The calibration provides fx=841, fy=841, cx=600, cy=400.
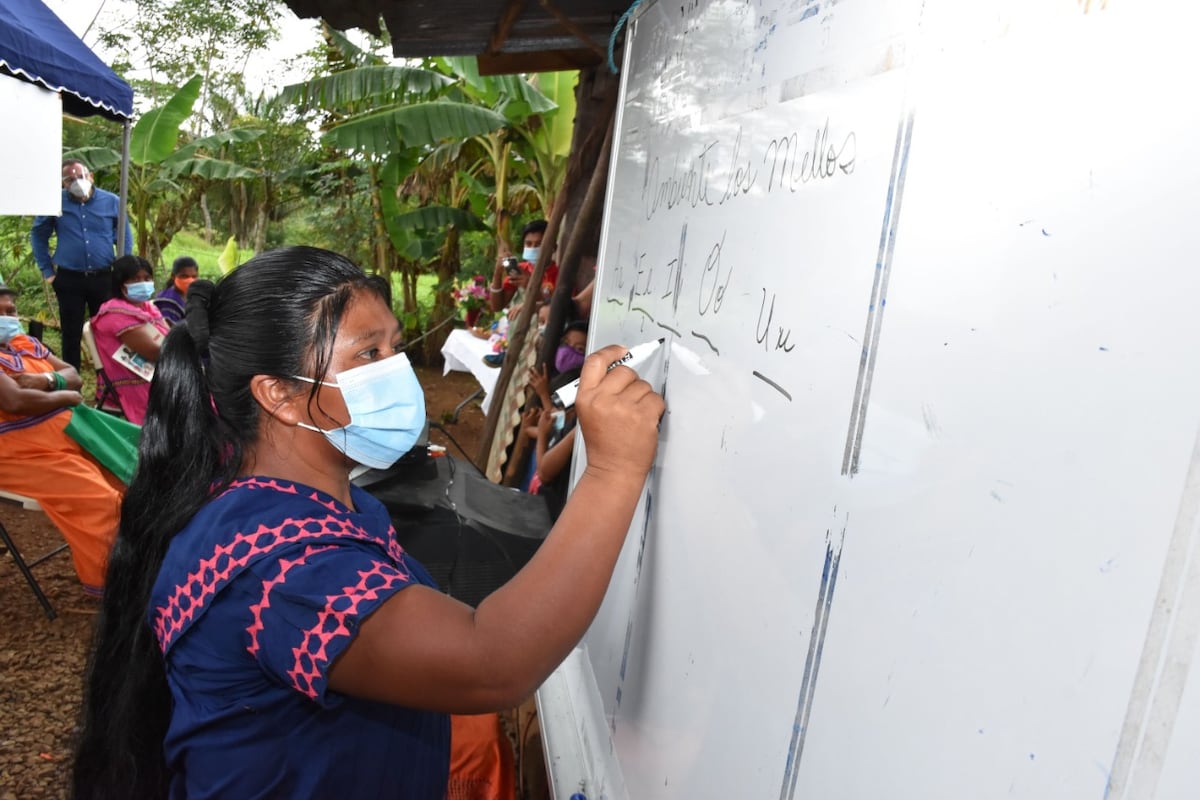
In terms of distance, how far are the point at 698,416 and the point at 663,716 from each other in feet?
1.39

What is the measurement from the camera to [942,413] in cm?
60

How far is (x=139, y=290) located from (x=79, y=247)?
9.39 ft

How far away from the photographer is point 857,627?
0.69 meters

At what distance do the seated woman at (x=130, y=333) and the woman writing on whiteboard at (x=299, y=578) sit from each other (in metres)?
3.77

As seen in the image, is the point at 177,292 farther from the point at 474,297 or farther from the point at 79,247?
the point at 474,297

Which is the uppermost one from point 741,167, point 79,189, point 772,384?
point 741,167

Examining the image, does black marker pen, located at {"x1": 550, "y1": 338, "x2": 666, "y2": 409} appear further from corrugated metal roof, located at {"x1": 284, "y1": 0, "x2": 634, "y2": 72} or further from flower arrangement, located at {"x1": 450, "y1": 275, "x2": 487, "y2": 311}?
flower arrangement, located at {"x1": 450, "y1": 275, "x2": 487, "y2": 311}

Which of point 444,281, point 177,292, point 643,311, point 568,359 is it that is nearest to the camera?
point 643,311

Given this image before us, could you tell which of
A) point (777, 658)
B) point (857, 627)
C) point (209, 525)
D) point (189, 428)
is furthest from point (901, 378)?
point (189, 428)

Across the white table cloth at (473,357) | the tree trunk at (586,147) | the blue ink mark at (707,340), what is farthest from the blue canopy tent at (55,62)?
the blue ink mark at (707,340)

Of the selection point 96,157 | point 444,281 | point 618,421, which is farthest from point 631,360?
point 96,157

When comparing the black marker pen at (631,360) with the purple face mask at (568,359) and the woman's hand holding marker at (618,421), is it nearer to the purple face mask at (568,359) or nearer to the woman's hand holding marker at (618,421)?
the woman's hand holding marker at (618,421)

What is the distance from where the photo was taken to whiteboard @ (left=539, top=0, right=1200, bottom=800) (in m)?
0.44

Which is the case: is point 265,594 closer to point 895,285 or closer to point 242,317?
point 242,317
